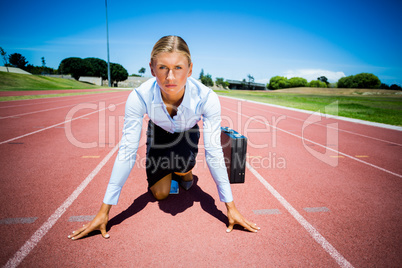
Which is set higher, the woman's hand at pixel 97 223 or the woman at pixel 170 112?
the woman at pixel 170 112

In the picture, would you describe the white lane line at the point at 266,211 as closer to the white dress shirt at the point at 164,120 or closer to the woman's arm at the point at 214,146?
the woman's arm at the point at 214,146

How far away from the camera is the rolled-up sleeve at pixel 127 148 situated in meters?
1.85

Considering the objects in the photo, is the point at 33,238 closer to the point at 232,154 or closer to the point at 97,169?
the point at 97,169

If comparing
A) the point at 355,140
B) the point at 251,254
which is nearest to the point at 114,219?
the point at 251,254

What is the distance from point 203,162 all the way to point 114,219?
225 centimetres

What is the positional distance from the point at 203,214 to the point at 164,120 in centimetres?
133

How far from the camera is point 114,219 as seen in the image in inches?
92.4

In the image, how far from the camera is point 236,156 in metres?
3.21

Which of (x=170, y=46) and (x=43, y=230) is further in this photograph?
(x=43, y=230)

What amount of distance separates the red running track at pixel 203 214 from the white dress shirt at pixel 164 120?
0.55 metres

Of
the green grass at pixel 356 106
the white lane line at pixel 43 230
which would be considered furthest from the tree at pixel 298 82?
the white lane line at pixel 43 230

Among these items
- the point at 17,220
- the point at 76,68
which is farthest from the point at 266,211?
the point at 76,68

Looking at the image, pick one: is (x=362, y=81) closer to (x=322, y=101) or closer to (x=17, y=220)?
(x=322, y=101)

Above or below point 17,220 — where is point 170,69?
above
